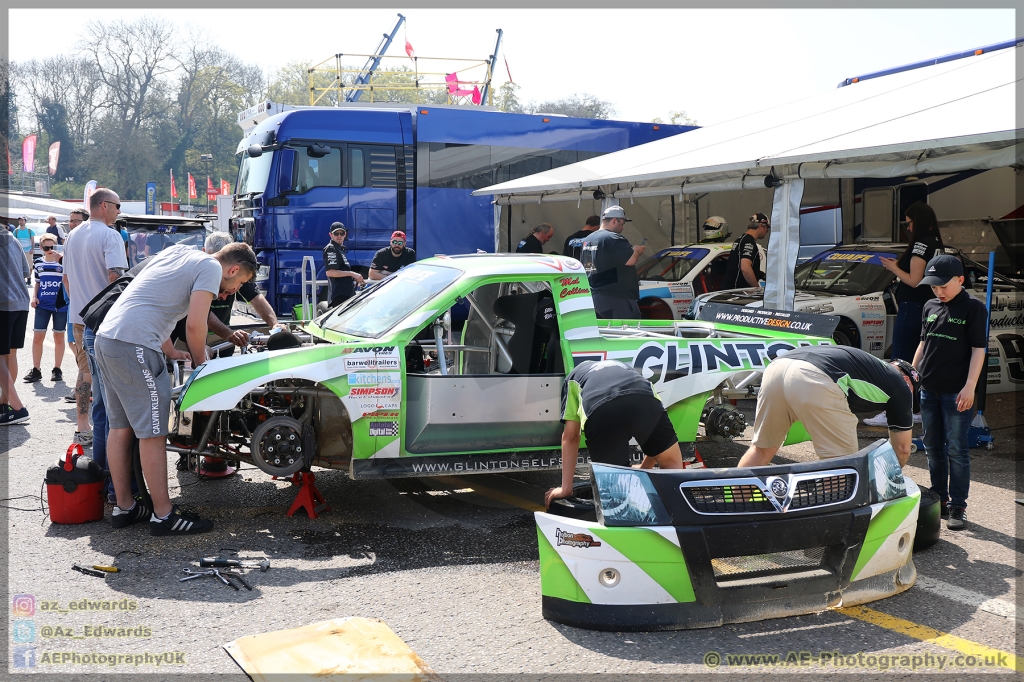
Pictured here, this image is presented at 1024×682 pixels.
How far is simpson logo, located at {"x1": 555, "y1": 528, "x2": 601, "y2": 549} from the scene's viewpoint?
12.2ft

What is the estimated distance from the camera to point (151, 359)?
490cm

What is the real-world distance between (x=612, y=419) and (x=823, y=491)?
105 cm

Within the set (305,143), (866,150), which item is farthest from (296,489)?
(305,143)

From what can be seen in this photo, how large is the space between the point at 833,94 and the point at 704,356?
27.1 feet

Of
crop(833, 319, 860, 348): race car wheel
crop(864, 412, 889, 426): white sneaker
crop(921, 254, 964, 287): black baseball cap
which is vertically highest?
crop(921, 254, 964, 287): black baseball cap

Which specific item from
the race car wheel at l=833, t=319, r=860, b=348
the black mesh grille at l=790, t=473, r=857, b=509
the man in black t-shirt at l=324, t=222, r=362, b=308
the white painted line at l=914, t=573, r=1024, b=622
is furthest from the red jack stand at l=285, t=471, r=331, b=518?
the race car wheel at l=833, t=319, r=860, b=348

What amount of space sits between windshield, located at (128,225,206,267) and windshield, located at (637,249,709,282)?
24.4 ft

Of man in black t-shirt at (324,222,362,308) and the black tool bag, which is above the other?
man in black t-shirt at (324,222,362,308)

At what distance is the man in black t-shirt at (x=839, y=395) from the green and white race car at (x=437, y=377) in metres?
1.21

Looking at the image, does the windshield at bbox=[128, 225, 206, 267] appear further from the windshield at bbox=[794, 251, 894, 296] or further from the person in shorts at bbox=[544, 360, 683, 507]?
the person in shorts at bbox=[544, 360, 683, 507]

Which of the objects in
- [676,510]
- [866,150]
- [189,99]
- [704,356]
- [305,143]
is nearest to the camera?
[676,510]

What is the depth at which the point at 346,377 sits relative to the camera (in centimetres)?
500

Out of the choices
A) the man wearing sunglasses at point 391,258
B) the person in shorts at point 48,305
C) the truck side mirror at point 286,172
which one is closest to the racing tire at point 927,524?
the man wearing sunglasses at point 391,258

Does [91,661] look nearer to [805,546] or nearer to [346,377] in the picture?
[346,377]
